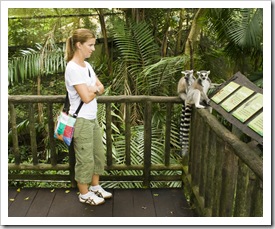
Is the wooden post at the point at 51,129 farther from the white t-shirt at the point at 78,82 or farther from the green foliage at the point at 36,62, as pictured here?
the green foliage at the point at 36,62

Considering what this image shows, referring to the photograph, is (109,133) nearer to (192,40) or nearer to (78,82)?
(78,82)

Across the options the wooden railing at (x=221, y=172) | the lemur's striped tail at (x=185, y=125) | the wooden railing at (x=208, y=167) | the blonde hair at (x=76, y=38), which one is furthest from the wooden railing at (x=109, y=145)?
the blonde hair at (x=76, y=38)

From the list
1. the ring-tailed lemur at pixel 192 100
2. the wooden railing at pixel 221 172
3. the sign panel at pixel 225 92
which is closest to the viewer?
the wooden railing at pixel 221 172

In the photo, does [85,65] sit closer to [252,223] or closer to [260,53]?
[252,223]

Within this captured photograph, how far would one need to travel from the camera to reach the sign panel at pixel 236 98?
2.47 metres

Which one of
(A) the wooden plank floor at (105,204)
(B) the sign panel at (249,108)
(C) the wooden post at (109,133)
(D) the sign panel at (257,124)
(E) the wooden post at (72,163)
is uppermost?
(B) the sign panel at (249,108)

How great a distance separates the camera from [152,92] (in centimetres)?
539

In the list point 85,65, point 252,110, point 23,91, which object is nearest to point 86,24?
point 23,91

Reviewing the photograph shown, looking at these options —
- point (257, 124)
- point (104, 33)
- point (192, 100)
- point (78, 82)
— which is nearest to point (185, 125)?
point (192, 100)

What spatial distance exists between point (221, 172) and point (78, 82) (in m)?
1.31

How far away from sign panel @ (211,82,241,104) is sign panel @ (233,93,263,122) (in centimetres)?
38

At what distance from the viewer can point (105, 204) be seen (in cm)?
322

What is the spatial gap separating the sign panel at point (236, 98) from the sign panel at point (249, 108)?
102 mm

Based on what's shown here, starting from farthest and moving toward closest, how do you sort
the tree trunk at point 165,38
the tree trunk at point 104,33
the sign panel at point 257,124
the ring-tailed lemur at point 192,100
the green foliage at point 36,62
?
the tree trunk at point 165,38
the tree trunk at point 104,33
the green foliage at point 36,62
the ring-tailed lemur at point 192,100
the sign panel at point 257,124
